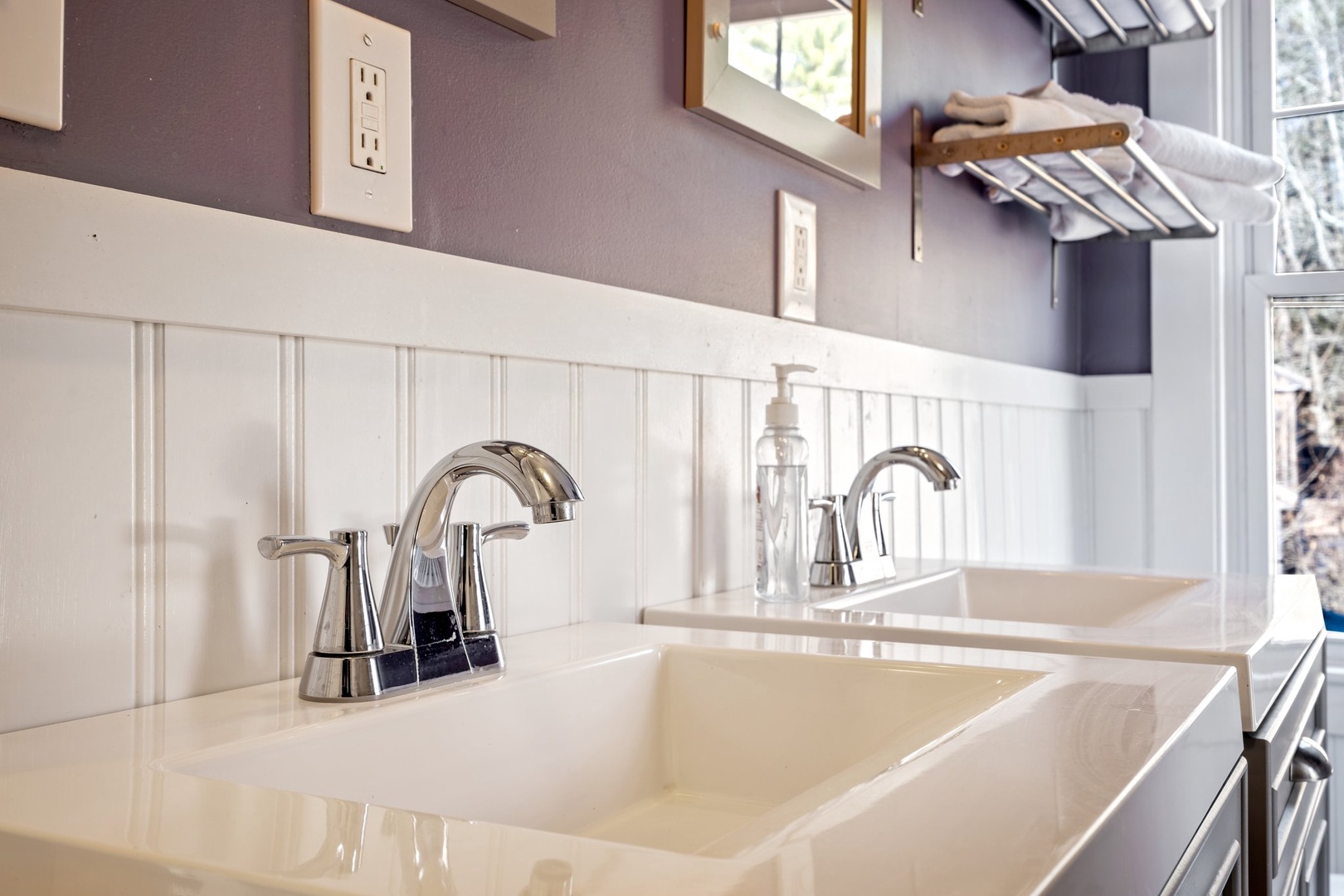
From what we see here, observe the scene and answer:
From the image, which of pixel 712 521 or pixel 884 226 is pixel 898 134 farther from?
pixel 712 521

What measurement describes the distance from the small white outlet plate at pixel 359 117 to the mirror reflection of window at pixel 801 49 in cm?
47

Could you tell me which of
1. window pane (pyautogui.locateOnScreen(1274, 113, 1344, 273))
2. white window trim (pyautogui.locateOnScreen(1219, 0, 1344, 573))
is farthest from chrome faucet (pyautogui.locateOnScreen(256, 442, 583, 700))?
window pane (pyautogui.locateOnScreen(1274, 113, 1344, 273))

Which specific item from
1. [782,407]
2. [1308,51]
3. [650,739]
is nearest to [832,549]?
[782,407]

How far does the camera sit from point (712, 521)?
117 centimetres

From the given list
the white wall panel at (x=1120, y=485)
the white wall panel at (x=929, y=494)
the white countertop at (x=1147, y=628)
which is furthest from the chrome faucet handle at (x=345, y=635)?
the white wall panel at (x=1120, y=485)

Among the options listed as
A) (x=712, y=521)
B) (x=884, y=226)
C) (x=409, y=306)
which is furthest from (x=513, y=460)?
(x=884, y=226)

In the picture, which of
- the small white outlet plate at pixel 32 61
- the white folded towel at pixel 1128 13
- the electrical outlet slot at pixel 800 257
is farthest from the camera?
the white folded towel at pixel 1128 13

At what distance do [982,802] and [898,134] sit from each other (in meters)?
1.27

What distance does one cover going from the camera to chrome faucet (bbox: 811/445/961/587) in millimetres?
1199

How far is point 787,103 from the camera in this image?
1277 millimetres

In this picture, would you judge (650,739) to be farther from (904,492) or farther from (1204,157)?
(1204,157)

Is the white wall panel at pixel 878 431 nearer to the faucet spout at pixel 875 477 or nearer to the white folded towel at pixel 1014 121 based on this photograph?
the faucet spout at pixel 875 477

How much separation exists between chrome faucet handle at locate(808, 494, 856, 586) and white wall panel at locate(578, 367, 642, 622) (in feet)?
0.78

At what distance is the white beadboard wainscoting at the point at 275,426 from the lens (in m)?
0.60
